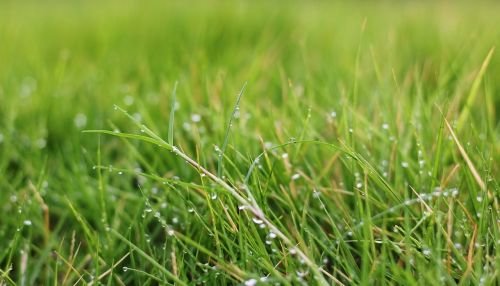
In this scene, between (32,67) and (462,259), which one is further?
(32,67)

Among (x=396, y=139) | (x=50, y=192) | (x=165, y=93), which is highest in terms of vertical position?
(x=396, y=139)

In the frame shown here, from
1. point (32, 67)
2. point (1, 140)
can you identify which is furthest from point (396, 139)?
point (32, 67)

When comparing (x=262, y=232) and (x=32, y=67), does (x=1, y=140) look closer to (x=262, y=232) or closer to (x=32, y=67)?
(x=32, y=67)

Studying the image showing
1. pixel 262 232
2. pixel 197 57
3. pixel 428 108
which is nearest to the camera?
pixel 262 232

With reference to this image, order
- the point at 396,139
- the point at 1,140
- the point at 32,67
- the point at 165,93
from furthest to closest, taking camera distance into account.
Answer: the point at 32,67 → the point at 165,93 → the point at 1,140 → the point at 396,139

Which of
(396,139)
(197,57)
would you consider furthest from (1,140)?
(396,139)

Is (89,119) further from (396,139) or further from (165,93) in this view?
(396,139)

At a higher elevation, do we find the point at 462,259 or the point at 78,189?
the point at 462,259
